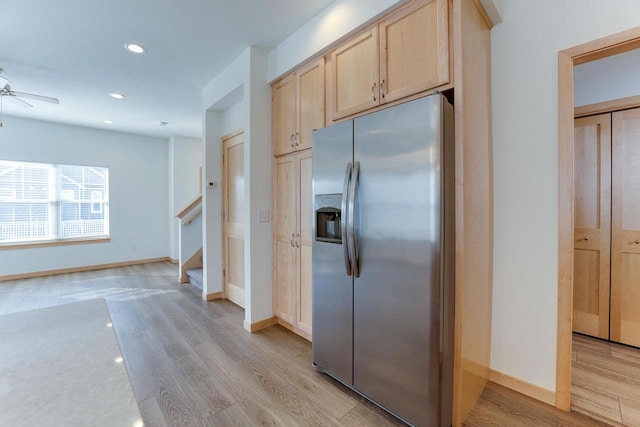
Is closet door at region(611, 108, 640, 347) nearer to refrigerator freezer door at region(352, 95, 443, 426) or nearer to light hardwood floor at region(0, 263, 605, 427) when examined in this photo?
light hardwood floor at region(0, 263, 605, 427)

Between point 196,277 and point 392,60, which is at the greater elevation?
point 392,60

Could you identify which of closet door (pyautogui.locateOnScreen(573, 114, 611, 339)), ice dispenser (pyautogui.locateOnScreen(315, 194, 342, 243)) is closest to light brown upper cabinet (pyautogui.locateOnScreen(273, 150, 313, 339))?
ice dispenser (pyautogui.locateOnScreen(315, 194, 342, 243))

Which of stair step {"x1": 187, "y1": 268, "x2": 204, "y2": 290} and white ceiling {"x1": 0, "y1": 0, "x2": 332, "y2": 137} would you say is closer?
white ceiling {"x1": 0, "y1": 0, "x2": 332, "y2": 137}

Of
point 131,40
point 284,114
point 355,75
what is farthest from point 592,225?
point 131,40

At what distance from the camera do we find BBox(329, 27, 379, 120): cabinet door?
1.99m

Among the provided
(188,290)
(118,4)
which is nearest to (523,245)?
(118,4)

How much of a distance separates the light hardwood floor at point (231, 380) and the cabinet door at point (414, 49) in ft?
6.46

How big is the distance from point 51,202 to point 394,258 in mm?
6341

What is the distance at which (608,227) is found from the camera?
8.21 feet

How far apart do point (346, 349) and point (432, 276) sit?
0.82 meters

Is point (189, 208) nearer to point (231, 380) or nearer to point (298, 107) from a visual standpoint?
point (298, 107)

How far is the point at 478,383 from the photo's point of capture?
180cm

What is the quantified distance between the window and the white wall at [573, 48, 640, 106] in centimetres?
720

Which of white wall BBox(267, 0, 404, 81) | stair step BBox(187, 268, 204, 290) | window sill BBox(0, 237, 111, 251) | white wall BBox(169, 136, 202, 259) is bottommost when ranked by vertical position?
stair step BBox(187, 268, 204, 290)
